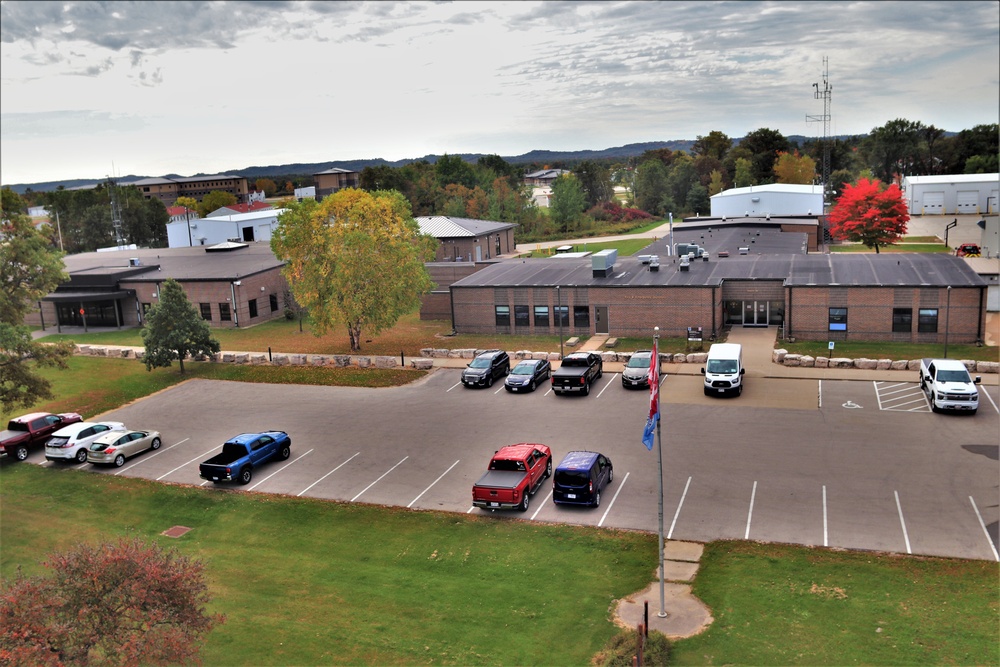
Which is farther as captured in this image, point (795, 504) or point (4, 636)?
point (795, 504)

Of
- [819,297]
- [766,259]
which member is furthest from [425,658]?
[766,259]

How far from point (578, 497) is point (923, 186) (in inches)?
3639

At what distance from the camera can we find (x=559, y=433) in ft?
105

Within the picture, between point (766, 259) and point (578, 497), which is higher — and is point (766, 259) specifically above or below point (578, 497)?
above

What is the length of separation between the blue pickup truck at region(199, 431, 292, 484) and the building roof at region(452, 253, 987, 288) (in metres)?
22.9

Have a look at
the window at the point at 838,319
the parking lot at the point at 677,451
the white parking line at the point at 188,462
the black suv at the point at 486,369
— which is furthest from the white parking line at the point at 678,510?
the window at the point at 838,319

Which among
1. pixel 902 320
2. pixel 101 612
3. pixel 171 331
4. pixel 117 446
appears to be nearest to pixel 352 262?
pixel 171 331

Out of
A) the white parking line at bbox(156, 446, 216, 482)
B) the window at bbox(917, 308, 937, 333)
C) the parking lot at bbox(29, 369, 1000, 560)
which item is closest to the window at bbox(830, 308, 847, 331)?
the window at bbox(917, 308, 937, 333)

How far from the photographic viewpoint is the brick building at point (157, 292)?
60188mm

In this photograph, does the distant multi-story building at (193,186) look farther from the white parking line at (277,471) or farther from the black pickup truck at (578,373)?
the white parking line at (277,471)

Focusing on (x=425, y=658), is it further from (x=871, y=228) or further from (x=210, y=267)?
(x=871, y=228)

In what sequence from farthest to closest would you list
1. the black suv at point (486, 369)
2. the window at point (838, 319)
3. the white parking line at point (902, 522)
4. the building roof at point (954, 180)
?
the building roof at point (954, 180) < the window at point (838, 319) < the black suv at point (486, 369) < the white parking line at point (902, 522)

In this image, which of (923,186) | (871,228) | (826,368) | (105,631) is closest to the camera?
(105,631)

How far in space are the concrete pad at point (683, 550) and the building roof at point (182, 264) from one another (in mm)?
45122
